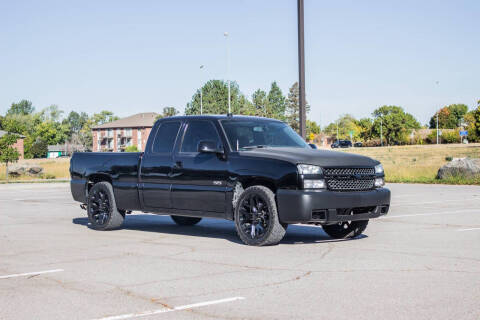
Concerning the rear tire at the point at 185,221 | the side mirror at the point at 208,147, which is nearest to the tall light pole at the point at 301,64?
the rear tire at the point at 185,221

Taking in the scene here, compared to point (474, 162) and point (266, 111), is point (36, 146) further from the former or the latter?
point (474, 162)

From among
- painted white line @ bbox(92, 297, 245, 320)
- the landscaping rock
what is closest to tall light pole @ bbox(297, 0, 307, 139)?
painted white line @ bbox(92, 297, 245, 320)

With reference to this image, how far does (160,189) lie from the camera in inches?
409

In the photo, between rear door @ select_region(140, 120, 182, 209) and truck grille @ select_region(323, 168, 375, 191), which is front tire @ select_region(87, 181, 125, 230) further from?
truck grille @ select_region(323, 168, 375, 191)

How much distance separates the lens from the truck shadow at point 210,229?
33.1ft

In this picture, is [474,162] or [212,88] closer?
[474,162]

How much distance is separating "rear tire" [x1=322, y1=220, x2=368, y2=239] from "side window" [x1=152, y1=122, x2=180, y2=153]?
9.36 feet

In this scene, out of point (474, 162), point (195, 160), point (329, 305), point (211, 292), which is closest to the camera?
point (329, 305)

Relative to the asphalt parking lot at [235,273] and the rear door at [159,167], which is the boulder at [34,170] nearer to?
the asphalt parking lot at [235,273]

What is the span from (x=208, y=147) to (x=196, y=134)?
32.4 inches

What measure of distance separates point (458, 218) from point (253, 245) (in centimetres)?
536

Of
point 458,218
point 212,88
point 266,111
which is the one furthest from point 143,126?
point 458,218

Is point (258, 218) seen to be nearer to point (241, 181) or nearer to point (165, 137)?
point (241, 181)

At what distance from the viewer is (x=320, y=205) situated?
340 inches
